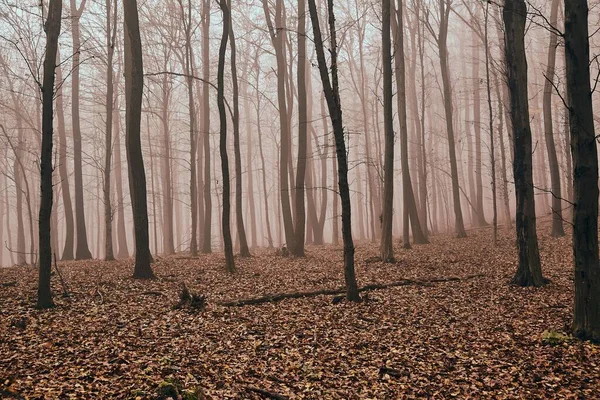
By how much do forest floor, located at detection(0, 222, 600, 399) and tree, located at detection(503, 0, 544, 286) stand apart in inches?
24.2

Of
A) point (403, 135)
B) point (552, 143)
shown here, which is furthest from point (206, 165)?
point (552, 143)

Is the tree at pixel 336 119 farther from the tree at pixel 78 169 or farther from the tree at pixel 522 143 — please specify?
the tree at pixel 78 169

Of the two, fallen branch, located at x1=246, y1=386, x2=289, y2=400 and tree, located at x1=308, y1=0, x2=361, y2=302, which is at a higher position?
tree, located at x1=308, y1=0, x2=361, y2=302

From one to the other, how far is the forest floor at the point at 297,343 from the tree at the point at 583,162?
841 millimetres

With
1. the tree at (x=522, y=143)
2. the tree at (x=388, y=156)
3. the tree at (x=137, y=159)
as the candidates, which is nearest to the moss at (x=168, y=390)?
the tree at (x=137, y=159)

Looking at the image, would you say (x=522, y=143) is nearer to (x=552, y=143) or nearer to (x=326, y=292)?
(x=326, y=292)

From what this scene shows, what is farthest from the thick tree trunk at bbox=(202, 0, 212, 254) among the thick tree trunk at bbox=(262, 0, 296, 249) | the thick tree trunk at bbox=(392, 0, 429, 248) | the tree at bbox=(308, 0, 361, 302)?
the tree at bbox=(308, 0, 361, 302)

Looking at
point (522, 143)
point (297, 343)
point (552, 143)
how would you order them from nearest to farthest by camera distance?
point (297, 343) → point (522, 143) → point (552, 143)

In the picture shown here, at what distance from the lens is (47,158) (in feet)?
27.5

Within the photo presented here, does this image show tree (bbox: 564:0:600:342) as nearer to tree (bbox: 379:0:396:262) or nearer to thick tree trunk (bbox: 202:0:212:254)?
tree (bbox: 379:0:396:262)

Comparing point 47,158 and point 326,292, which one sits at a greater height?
point 47,158

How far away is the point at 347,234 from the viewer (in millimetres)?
9398

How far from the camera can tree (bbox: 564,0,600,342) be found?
6789 millimetres

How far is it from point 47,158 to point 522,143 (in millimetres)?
10067
